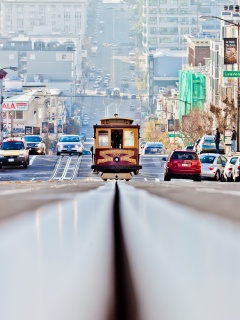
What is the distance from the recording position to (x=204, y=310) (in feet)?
12.5

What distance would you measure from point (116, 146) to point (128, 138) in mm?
650

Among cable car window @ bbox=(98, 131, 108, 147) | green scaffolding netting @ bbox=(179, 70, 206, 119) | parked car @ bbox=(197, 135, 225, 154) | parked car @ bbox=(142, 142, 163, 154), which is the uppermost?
green scaffolding netting @ bbox=(179, 70, 206, 119)

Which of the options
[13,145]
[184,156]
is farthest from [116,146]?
[13,145]

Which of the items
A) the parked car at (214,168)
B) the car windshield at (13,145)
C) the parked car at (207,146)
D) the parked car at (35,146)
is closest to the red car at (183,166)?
the parked car at (214,168)

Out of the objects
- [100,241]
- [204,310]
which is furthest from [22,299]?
[100,241]

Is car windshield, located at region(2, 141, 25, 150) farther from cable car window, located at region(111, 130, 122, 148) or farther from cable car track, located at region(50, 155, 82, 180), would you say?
cable car window, located at region(111, 130, 122, 148)

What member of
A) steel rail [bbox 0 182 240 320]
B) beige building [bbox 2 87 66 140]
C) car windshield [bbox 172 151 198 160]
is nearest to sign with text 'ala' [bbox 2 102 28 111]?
beige building [bbox 2 87 66 140]

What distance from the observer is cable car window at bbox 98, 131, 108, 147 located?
42.4 m

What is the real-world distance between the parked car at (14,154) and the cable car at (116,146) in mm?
12881

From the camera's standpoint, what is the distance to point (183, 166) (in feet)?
140

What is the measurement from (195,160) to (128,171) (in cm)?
279

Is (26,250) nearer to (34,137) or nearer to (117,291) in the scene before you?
(117,291)

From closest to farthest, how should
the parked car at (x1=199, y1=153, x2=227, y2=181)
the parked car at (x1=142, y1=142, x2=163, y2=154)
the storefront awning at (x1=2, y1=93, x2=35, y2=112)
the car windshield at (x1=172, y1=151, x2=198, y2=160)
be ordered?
the car windshield at (x1=172, y1=151, x2=198, y2=160), the parked car at (x1=199, y1=153, x2=227, y2=181), the parked car at (x1=142, y1=142, x2=163, y2=154), the storefront awning at (x1=2, y1=93, x2=35, y2=112)

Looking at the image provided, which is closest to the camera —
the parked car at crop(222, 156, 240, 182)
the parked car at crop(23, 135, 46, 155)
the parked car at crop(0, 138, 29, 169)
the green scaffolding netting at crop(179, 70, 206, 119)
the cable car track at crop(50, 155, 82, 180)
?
the parked car at crop(222, 156, 240, 182)
